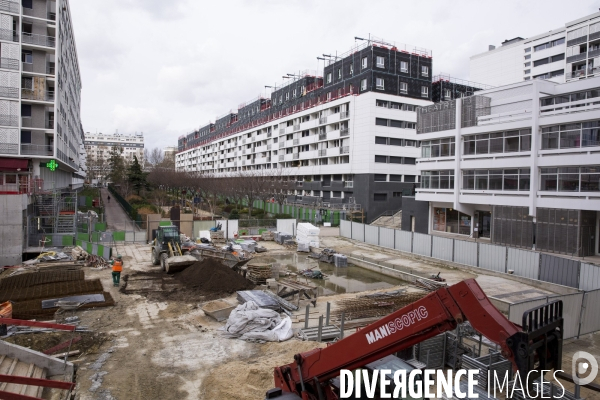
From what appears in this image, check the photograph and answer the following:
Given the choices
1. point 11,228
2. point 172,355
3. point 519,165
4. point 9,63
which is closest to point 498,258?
point 519,165

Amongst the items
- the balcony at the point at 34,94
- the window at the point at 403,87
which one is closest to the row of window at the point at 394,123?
the window at the point at 403,87

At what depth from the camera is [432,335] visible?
18.6ft

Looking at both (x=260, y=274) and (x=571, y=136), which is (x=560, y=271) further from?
(x=260, y=274)

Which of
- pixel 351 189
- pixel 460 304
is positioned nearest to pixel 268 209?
pixel 351 189

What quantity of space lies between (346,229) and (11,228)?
24209mm

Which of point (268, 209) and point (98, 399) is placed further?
point (268, 209)

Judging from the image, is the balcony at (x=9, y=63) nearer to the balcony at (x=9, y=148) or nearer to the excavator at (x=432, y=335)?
the balcony at (x=9, y=148)

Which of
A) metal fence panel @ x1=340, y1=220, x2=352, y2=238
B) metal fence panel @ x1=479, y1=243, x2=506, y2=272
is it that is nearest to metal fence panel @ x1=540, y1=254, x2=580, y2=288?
metal fence panel @ x1=479, y1=243, x2=506, y2=272

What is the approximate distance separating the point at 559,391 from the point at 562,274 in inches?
547

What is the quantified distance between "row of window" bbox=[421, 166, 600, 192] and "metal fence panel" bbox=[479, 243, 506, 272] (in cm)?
684

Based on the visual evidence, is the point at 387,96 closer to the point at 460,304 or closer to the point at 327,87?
the point at 327,87

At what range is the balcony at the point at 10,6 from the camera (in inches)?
1297

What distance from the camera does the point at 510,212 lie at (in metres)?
28.2

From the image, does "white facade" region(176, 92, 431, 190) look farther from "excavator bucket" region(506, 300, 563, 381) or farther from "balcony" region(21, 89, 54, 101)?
"excavator bucket" region(506, 300, 563, 381)
